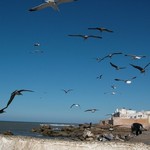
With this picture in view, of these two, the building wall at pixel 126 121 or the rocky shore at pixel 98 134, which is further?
the building wall at pixel 126 121

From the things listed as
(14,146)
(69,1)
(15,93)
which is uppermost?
(69,1)

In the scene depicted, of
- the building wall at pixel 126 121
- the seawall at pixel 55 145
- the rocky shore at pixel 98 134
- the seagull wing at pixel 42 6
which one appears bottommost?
the seawall at pixel 55 145

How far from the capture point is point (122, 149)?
7.63 meters

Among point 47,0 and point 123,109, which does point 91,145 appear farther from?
point 123,109

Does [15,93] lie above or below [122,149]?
above

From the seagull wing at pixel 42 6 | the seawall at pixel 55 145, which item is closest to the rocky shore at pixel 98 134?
the seawall at pixel 55 145

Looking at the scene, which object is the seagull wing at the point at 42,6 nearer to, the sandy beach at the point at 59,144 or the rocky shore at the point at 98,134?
the sandy beach at the point at 59,144

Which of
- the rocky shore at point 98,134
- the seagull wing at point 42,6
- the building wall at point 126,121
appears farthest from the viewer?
the building wall at point 126,121

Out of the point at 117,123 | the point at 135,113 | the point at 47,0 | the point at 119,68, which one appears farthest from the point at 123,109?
the point at 47,0

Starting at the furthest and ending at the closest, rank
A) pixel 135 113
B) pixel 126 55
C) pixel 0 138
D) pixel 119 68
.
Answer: pixel 135 113, pixel 119 68, pixel 126 55, pixel 0 138

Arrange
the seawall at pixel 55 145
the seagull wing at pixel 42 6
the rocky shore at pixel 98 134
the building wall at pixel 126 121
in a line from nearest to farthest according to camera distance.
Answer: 1. the seawall at pixel 55 145
2. the seagull wing at pixel 42 6
3. the rocky shore at pixel 98 134
4. the building wall at pixel 126 121

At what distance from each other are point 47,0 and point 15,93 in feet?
14.1

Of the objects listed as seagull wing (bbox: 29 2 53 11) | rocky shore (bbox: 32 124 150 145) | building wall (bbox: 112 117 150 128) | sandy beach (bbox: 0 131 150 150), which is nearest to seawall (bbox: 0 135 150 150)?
sandy beach (bbox: 0 131 150 150)

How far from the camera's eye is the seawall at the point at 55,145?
7.67 metres
